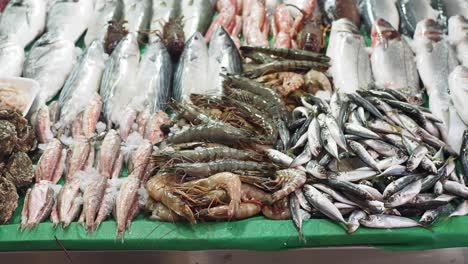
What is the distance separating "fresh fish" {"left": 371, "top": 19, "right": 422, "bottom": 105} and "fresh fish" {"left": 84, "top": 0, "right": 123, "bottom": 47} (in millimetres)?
2171

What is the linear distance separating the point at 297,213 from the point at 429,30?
1995 mm

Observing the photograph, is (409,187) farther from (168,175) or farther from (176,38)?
(176,38)

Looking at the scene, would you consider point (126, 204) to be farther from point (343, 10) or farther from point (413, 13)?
point (413, 13)

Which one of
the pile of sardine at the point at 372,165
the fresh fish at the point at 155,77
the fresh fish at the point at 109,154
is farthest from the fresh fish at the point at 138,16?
the pile of sardine at the point at 372,165

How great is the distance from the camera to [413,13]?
3758 mm

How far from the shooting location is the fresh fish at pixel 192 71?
3.23 m

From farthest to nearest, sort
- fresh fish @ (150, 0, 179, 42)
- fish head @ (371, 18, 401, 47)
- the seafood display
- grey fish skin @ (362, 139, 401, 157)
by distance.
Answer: fresh fish @ (150, 0, 179, 42) < fish head @ (371, 18, 401, 47) < grey fish skin @ (362, 139, 401, 157) < the seafood display

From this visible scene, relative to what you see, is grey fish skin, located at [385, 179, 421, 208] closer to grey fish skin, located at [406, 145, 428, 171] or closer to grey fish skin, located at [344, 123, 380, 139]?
grey fish skin, located at [406, 145, 428, 171]

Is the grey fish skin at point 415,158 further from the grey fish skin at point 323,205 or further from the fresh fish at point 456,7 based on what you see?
the fresh fish at point 456,7

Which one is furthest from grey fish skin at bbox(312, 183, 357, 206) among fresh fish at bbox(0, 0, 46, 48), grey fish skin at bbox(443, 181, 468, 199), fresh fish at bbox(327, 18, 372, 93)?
fresh fish at bbox(0, 0, 46, 48)

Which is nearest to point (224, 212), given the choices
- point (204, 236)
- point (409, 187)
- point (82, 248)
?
point (204, 236)

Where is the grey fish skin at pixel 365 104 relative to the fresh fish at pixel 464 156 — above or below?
above

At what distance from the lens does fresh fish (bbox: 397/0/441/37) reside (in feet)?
12.2

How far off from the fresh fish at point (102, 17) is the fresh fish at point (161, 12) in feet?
0.97
